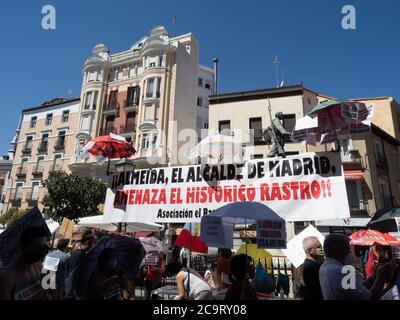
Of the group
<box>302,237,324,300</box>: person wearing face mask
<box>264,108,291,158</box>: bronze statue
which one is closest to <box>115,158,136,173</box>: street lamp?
<box>264,108,291,158</box>: bronze statue

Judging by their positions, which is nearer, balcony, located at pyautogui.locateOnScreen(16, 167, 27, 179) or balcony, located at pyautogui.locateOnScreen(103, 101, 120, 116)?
balcony, located at pyautogui.locateOnScreen(103, 101, 120, 116)

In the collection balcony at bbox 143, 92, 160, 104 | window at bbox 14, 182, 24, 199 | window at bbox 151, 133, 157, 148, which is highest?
balcony at bbox 143, 92, 160, 104

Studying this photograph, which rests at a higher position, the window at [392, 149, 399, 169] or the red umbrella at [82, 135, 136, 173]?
the window at [392, 149, 399, 169]

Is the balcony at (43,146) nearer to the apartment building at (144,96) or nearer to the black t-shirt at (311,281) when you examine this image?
the apartment building at (144,96)

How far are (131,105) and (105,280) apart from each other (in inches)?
1222

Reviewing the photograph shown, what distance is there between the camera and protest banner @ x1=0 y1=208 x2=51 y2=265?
3126 millimetres

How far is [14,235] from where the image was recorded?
3305 millimetres

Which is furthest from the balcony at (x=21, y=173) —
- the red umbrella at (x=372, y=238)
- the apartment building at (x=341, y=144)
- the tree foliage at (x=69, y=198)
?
the red umbrella at (x=372, y=238)

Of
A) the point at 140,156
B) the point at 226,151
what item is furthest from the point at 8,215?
the point at 226,151

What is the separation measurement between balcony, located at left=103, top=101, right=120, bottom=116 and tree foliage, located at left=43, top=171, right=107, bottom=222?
37.0ft

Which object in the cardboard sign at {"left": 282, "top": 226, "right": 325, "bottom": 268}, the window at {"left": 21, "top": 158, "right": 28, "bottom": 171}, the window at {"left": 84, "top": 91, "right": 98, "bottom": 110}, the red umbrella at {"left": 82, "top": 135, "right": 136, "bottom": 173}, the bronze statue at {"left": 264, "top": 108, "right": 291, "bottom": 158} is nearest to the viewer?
the cardboard sign at {"left": 282, "top": 226, "right": 325, "bottom": 268}

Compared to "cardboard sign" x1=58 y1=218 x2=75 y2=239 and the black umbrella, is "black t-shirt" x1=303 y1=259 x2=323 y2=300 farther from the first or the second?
"cardboard sign" x1=58 y1=218 x2=75 y2=239

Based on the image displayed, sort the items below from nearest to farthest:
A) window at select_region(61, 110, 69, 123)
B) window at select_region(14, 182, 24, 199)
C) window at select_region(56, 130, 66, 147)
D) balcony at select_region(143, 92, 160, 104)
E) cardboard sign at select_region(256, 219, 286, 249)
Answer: cardboard sign at select_region(256, 219, 286, 249), balcony at select_region(143, 92, 160, 104), window at select_region(56, 130, 66, 147), window at select_region(14, 182, 24, 199), window at select_region(61, 110, 69, 123)

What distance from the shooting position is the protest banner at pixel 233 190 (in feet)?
16.1
